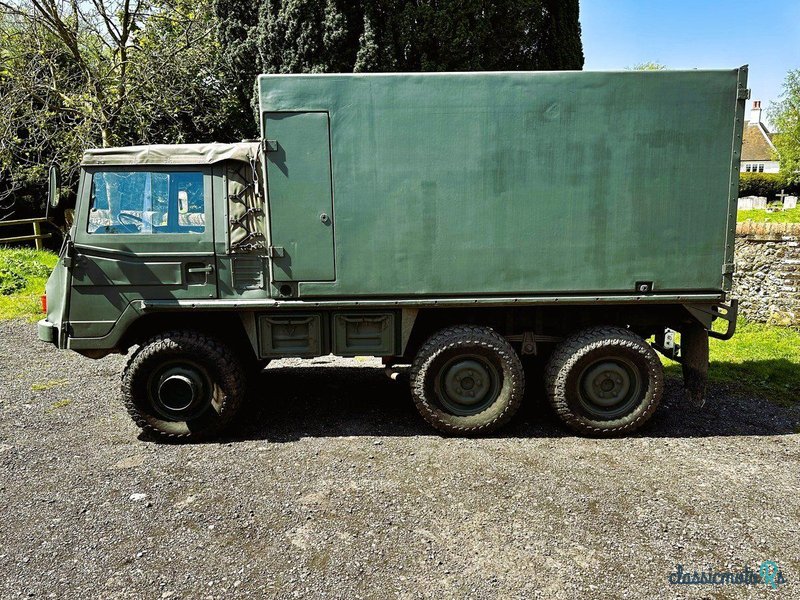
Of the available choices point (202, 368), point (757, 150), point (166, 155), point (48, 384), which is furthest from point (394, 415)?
point (757, 150)

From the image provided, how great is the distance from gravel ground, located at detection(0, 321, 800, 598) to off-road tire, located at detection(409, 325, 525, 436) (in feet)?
0.65

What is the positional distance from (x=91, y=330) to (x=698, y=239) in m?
Result: 5.48

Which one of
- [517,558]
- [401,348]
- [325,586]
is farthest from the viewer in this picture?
[401,348]

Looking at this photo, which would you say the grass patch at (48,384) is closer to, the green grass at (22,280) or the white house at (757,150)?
the green grass at (22,280)

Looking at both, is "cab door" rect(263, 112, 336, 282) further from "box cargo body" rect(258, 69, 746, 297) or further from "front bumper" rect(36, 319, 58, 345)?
"front bumper" rect(36, 319, 58, 345)

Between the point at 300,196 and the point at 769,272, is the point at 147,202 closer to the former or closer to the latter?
the point at 300,196

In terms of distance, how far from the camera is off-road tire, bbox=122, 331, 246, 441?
5059 mm

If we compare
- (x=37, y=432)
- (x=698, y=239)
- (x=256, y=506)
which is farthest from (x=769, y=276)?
(x=37, y=432)

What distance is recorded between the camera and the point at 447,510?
13.1 ft

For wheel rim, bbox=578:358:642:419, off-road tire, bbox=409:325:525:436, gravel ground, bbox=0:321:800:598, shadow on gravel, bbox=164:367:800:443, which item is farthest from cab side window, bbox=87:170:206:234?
wheel rim, bbox=578:358:642:419

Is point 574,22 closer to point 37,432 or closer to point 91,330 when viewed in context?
point 91,330

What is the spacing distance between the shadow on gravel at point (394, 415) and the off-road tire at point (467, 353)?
258 mm

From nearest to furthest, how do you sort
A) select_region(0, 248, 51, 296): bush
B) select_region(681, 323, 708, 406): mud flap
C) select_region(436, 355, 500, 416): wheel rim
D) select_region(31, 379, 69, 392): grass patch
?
select_region(436, 355, 500, 416): wheel rim → select_region(681, 323, 708, 406): mud flap → select_region(31, 379, 69, 392): grass patch → select_region(0, 248, 51, 296): bush

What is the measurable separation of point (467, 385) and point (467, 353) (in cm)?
32
